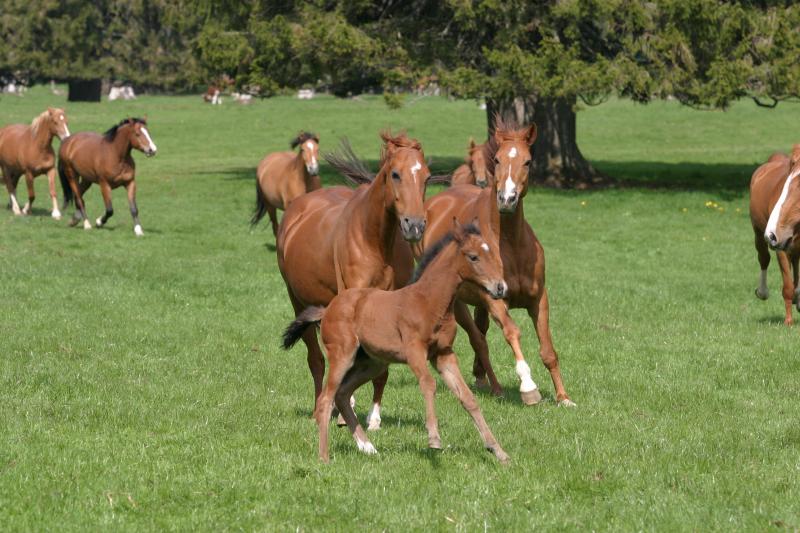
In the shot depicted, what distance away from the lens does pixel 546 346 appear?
10.8 meters

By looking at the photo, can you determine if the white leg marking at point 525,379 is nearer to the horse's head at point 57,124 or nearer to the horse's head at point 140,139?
the horse's head at point 140,139

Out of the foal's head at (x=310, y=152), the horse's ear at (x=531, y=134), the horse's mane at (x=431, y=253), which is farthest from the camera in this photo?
the foal's head at (x=310, y=152)

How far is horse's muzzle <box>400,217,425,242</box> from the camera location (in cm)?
902

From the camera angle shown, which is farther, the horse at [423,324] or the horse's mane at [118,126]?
the horse's mane at [118,126]

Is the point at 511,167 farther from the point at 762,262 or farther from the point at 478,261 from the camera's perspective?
the point at 762,262

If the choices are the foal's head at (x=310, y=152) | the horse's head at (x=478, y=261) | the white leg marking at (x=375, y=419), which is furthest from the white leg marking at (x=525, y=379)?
the foal's head at (x=310, y=152)

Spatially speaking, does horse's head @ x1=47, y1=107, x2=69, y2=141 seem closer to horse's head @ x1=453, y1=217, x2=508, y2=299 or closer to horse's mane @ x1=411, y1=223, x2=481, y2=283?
horse's mane @ x1=411, y1=223, x2=481, y2=283

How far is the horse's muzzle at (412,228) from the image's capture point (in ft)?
29.6

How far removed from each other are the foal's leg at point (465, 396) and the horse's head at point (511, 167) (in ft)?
9.44

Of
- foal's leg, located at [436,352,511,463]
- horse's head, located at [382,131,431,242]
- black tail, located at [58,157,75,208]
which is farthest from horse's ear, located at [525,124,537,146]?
black tail, located at [58,157,75,208]

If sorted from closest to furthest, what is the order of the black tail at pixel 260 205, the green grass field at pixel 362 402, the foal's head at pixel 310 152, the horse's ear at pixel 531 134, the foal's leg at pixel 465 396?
the green grass field at pixel 362 402 → the foal's leg at pixel 465 396 → the horse's ear at pixel 531 134 → the foal's head at pixel 310 152 → the black tail at pixel 260 205

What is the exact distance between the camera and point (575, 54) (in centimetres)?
2877

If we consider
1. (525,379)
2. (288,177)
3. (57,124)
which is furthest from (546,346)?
(57,124)

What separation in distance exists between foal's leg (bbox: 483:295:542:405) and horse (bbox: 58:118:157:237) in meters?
14.4
